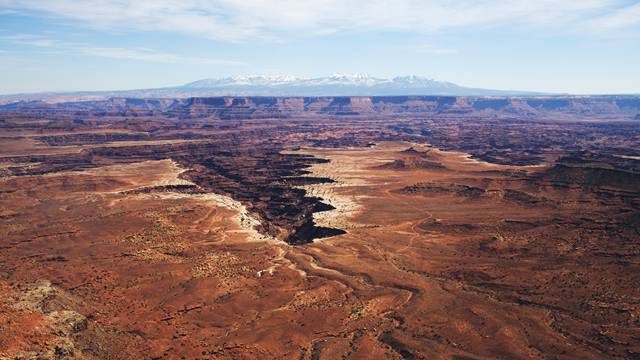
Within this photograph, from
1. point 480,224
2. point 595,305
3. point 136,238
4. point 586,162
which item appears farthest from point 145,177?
point 586,162

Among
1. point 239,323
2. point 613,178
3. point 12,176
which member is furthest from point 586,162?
point 12,176

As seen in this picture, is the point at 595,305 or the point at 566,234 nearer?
the point at 595,305

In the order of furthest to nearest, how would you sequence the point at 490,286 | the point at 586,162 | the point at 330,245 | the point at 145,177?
the point at 586,162 < the point at 145,177 < the point at 330,245 < the point at 490,286

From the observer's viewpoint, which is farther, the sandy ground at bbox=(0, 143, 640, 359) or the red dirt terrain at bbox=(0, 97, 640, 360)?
the red dirt terrain at bbox=(0, 97, 640, 360)

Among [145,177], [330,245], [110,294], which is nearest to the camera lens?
[110,294]

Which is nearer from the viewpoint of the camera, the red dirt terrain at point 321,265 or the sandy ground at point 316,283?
the sandy ground at point 316,283

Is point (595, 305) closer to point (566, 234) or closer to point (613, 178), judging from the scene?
point (566, 234)

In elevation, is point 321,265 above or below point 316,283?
below

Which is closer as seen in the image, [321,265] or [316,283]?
[316,283]
